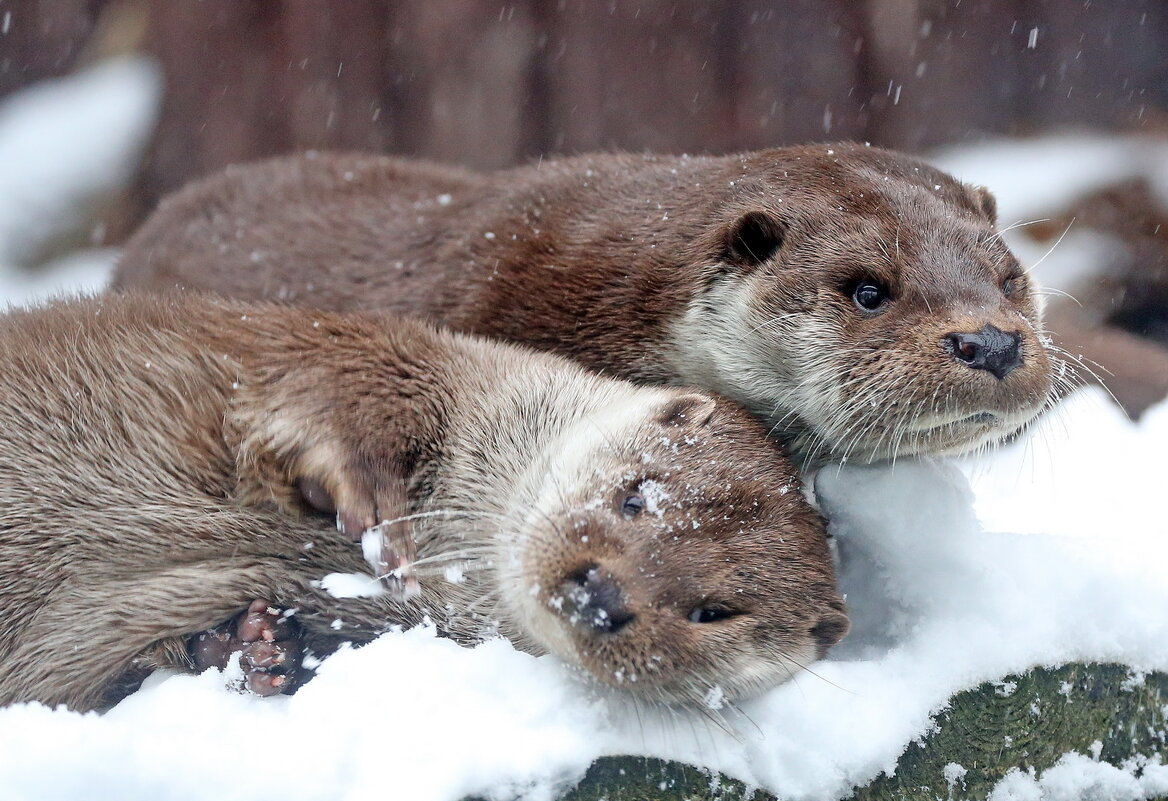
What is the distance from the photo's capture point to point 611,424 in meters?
2.57

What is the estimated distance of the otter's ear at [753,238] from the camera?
276 centimetres

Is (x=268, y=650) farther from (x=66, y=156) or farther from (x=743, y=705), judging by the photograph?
(x=66, y=156)

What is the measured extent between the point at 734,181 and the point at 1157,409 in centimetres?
171

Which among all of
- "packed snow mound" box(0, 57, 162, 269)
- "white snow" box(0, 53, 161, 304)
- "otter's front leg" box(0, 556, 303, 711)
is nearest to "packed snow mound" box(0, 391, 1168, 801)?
"otter's front leg" box(0, 556, 303, 711)

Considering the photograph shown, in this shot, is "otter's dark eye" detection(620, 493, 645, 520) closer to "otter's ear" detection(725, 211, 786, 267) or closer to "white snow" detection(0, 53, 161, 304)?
"otter's ear" detection(725, 211, 786, 267)

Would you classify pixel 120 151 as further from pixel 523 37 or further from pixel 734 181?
pixel 734 181

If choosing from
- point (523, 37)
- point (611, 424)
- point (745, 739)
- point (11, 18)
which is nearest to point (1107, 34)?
point (523, 37)

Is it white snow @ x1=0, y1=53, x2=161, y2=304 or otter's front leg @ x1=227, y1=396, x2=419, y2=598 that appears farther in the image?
white snow @ x1=0, y1=53, x2=161, y2=304

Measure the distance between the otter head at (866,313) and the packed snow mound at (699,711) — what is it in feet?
0.74

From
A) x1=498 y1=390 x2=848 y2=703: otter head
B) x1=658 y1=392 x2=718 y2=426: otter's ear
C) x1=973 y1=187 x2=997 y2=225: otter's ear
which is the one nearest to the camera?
x1=498 y1=390 x2=848 y2=703: otter head

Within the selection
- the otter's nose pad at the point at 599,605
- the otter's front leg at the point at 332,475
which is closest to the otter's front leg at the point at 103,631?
the otter's front leg at the point at 332,475

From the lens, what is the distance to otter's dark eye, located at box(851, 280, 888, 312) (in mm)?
2609

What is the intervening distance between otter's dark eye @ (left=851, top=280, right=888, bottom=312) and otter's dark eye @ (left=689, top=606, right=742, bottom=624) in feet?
2.63

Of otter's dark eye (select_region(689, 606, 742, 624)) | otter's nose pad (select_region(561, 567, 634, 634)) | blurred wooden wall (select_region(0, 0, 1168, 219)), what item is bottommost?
blurred wooden wall (select_region(0, 0, 1168, 219))
